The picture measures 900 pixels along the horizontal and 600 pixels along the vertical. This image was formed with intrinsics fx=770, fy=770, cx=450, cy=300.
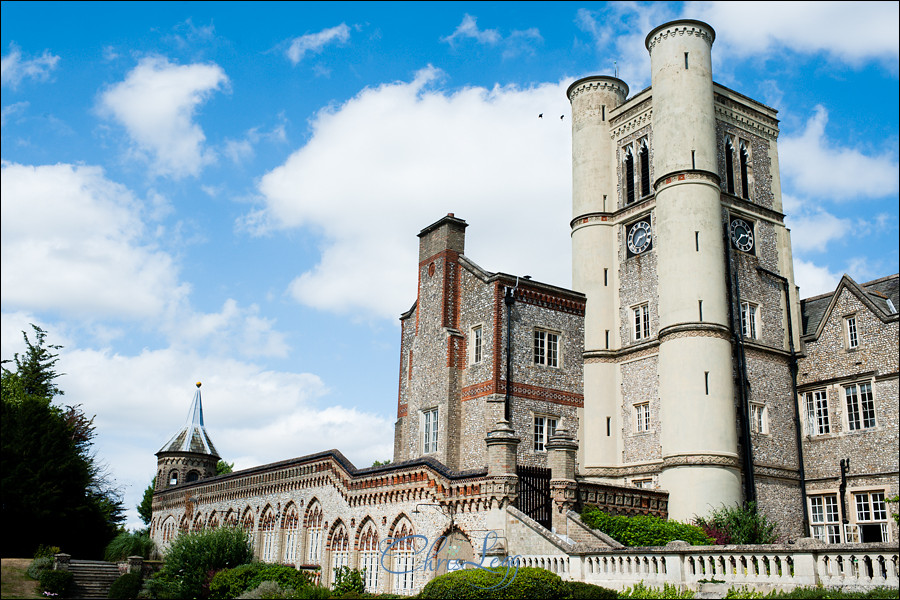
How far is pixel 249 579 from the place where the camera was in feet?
→ 86.5

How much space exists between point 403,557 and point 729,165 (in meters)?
22.5

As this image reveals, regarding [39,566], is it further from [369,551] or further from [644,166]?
[644,166]

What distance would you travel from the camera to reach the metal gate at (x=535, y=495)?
76.9 feet

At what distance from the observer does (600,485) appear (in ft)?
81.8

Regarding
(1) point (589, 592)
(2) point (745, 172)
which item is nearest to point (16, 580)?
(1) point (589, 592)

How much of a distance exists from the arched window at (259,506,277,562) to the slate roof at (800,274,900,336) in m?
25.9

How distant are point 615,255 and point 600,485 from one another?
44.6 feet

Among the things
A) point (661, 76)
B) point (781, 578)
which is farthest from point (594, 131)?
point (781, 578)

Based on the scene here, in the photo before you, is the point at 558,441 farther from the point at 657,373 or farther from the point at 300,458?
the point at 300,458

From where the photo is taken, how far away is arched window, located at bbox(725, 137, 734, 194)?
34.7 metres

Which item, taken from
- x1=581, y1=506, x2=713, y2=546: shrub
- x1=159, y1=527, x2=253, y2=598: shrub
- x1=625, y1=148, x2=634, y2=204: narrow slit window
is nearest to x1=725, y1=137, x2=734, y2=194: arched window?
x1=625, y1=148, x2=634, y2=204: narrow slit window

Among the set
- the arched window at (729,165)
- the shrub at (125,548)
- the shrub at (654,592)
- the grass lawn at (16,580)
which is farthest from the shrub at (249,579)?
the arched window at (729,165)

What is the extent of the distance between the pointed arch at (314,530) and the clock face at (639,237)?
1782 cm

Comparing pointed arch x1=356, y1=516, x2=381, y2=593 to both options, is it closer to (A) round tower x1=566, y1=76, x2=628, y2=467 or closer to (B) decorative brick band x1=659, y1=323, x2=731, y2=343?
(A) round tower x1=566, y1=76, x2=628, y2=467
